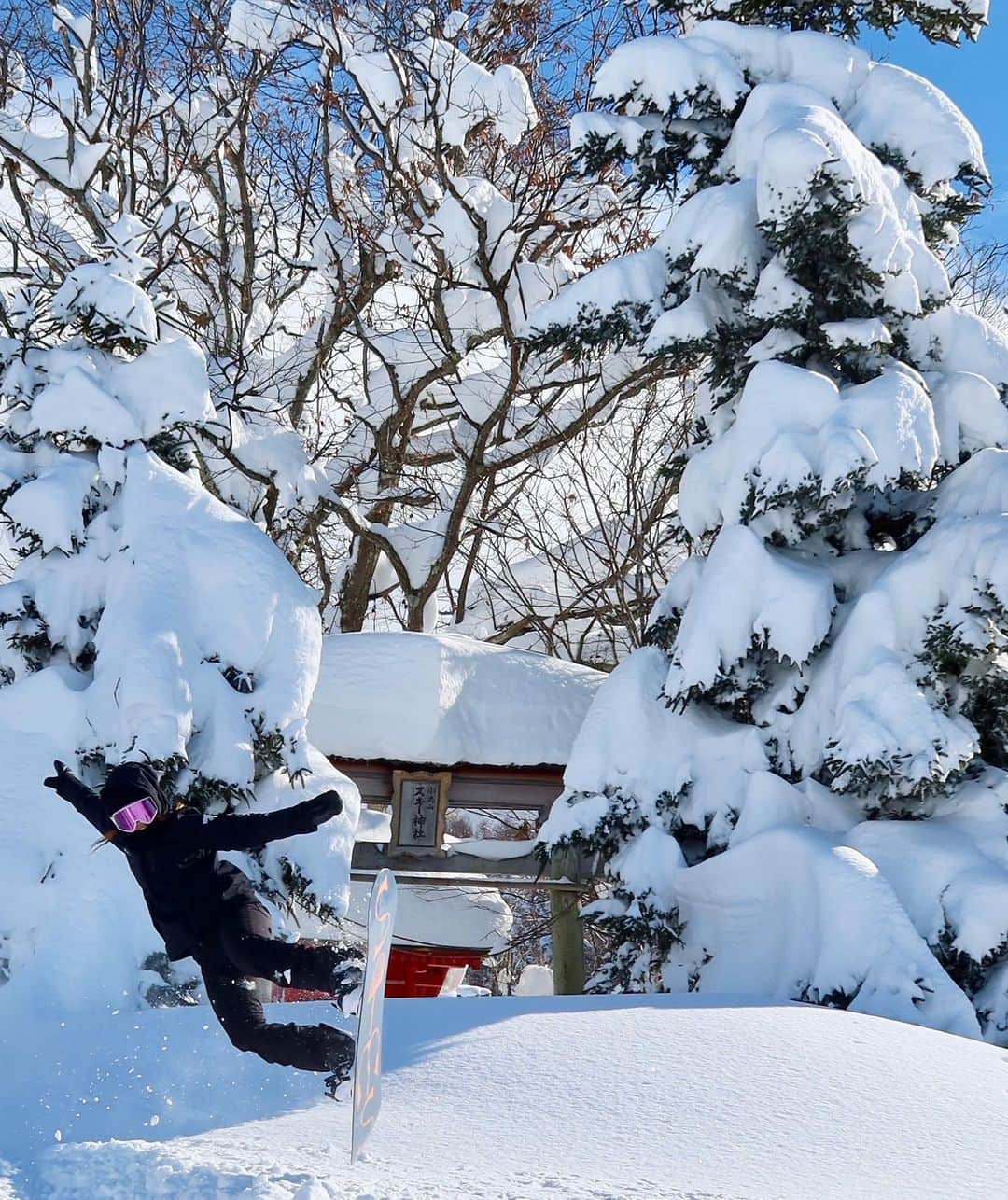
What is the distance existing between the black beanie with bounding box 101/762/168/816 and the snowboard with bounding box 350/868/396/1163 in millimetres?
1206

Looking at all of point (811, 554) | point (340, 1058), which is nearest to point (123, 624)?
point (340, 1058)

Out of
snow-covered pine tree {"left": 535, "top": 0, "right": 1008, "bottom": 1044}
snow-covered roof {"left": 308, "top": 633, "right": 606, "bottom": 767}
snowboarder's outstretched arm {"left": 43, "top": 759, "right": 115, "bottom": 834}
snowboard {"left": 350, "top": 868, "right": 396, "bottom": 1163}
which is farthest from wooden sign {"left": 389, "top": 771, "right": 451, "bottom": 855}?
snowboard {"left": 350, "top": 868, "right": 396, "bottom": 1163}

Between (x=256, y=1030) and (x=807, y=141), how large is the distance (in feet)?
18.9

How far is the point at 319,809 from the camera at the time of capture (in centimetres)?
495

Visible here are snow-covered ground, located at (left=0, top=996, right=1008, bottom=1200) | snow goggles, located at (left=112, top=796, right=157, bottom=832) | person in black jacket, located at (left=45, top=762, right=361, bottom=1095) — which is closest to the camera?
snow-covered ground, located at (left=0, top=996, right=1008, bottom=1200)

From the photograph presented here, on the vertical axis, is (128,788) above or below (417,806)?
above

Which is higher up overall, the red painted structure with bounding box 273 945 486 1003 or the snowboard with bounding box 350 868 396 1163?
the snowboard with bounding box 350 868 396 1163

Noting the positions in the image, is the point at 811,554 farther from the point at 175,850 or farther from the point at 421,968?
the point at 421,968

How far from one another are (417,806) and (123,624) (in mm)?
3695

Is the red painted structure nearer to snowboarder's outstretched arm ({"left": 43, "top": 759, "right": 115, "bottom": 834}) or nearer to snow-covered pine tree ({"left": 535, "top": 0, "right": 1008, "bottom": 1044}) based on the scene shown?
snow-covered pine tree ({"left": 535, "top": 0, "right": 1008, "bottom": 1044})

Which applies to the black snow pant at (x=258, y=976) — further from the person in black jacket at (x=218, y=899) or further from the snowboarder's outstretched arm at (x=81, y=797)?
the snowboarder's outstretched arm at (x=81, y=797)

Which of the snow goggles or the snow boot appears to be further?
the snow goggles

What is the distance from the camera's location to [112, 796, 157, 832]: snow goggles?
5211 millimetres

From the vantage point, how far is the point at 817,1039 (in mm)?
5375
